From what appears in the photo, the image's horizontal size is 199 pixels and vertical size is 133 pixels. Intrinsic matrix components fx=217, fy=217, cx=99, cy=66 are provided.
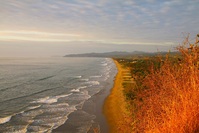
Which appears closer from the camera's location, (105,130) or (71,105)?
(105,130)

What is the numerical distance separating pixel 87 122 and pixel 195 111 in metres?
12.8

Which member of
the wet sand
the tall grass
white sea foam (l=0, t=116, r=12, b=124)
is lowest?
white sea foam (l=0, t=116, r=12, b=124)

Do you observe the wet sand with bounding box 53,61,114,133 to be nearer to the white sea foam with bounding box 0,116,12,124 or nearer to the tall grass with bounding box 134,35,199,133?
the white sea foam with bounding box 0,116,12,124

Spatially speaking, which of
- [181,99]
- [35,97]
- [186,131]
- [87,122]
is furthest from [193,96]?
[35,97]

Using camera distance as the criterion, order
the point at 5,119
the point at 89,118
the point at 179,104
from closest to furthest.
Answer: the point at 179,104 → the point at 5,119 → the point at 89,118

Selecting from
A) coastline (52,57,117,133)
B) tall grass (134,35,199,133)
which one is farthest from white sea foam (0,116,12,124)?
tall grass (134,35,199,133)

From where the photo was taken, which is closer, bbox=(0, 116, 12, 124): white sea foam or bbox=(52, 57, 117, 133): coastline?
bbox=(52, 57, 117, 133): coastline

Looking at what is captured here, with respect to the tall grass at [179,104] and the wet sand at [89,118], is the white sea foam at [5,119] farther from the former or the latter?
the tall grass at [179,104]

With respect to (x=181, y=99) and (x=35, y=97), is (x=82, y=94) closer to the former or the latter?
(x=35, y=97)

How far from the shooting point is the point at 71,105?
22.6 m

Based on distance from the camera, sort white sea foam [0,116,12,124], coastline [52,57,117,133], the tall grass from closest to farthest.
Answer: the tall grass
coastline [52,57,117,133]
white sea foam [0,116,12,124]

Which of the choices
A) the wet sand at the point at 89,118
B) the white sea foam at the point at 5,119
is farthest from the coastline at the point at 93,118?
the white sea foam at the point at 5,119

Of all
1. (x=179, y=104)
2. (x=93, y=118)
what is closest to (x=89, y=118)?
(x=93, y=118)

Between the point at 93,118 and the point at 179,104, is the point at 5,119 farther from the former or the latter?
the point at 179,104
